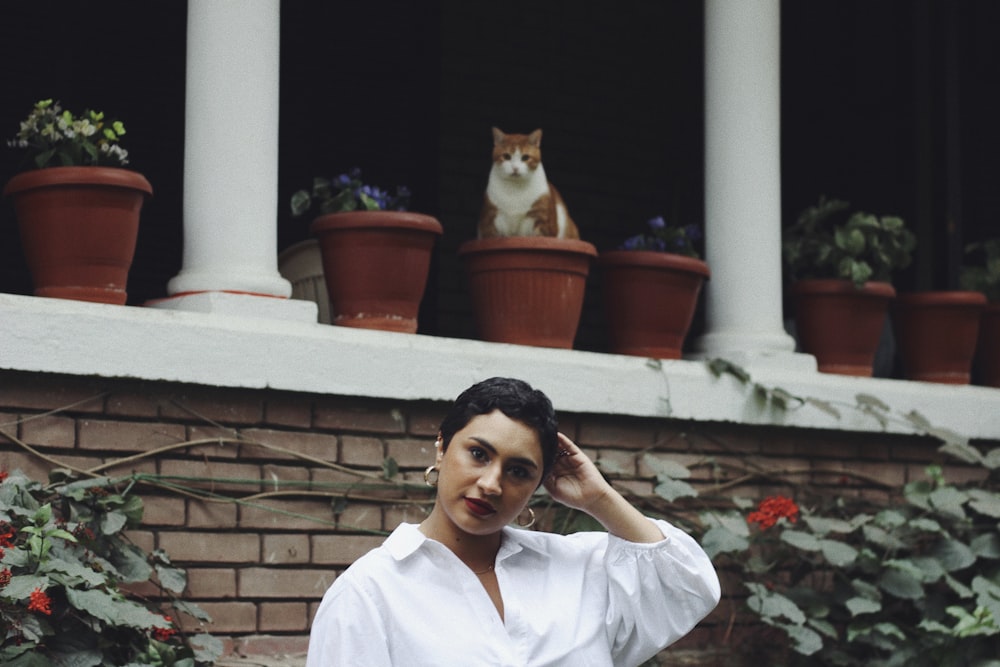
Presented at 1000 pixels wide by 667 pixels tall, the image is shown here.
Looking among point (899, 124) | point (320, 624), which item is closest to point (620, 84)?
point (899, 124)

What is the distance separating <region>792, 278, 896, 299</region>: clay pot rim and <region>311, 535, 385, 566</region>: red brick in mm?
1991

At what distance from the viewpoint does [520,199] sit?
4.68 metres

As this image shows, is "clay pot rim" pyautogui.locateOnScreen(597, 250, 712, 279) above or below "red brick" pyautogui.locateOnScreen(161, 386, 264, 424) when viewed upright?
above

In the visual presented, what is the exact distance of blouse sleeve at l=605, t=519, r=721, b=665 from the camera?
2.41 m

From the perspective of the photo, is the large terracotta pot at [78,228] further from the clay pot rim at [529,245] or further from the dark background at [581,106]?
the dark background at [581,106]

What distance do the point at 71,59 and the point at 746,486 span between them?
9.28ft

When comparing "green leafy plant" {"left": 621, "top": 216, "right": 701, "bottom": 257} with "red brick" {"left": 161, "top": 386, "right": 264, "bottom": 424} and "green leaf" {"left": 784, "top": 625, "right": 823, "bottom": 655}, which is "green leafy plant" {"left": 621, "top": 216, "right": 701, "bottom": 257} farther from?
"red brick" {"left": 161, "top": 386, "right": 264, "bottom": 424}

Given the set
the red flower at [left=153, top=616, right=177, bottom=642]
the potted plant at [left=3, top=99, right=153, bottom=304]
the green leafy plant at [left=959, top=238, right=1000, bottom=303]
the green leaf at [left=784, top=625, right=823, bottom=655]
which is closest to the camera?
the red flower at [left=153, top=616, right=177, bottom=642]

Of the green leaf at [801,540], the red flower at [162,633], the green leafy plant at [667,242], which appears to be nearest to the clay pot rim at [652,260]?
the green leafy plant at [667,242]

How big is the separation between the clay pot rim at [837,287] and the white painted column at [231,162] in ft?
6.59

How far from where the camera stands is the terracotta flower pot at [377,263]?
4305 mm

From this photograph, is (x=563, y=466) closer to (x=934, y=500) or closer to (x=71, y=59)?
(x=934, y=500)

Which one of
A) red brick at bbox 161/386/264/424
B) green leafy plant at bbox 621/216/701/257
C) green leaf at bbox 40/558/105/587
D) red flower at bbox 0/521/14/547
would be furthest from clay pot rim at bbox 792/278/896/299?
red flower at bbox 0/521/14/547

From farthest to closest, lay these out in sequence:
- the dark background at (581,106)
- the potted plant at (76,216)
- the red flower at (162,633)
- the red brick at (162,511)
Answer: the dark background at (581,106) → the potted plant at (76,216) → the red brick at (162,511) → the red flower at (162,633)
